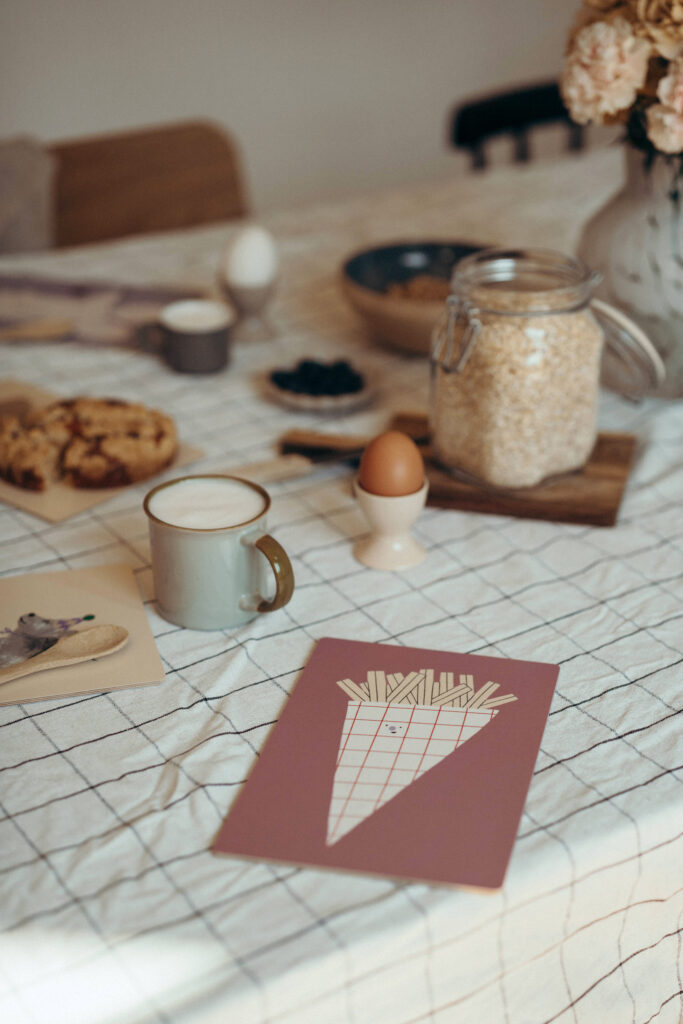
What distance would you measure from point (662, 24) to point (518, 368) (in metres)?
0.37

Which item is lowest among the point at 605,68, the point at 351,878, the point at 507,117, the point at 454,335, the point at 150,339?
the point at 351,878

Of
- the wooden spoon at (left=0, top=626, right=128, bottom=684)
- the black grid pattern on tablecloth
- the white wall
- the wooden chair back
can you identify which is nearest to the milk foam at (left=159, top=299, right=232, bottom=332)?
the black grid pattern on tablecloth

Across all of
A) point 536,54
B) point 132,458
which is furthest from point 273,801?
point 536,54

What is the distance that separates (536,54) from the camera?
3.54m

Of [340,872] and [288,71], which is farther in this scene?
[288,71]

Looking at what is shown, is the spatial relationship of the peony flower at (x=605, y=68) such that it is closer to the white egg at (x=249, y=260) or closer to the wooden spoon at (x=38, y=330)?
the white egg at (x=249, y=260)

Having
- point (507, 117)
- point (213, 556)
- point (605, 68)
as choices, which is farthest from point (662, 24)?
point (507, 117)

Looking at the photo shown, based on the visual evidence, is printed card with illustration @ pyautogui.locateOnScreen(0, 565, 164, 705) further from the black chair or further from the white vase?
the black chair

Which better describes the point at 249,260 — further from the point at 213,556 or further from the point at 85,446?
the point at 213,556

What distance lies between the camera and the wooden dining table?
1.85 ft

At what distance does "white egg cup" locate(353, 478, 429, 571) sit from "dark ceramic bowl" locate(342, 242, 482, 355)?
0.42 metres

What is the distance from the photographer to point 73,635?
2.64 feet

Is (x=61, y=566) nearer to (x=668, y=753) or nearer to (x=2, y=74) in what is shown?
(x=668, y=753)

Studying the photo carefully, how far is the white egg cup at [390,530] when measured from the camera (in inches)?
34.9
